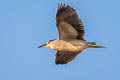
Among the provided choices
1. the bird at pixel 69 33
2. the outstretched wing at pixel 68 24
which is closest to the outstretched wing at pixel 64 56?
the bird at pixel 69 33

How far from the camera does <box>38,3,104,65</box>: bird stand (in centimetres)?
1758

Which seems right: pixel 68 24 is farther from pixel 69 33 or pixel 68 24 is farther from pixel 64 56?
pixel 64 56

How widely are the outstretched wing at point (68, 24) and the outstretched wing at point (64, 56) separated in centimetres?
149

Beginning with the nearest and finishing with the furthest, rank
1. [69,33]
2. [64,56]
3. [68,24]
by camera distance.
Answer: [68,24] < [69,33] < [64,56]

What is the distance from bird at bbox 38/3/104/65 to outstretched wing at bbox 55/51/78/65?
0.98m

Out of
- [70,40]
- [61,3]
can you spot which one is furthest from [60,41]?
[61,3]

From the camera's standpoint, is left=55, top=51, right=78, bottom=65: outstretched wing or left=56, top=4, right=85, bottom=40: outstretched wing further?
left=55, top=51, right=78, bottom=65: outstretched wing

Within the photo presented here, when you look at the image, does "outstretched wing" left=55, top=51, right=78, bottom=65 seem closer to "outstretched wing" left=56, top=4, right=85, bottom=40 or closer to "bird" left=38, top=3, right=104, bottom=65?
"bird" left=38, top=3, right=104, bottom=65

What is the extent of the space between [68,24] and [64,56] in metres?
2.56

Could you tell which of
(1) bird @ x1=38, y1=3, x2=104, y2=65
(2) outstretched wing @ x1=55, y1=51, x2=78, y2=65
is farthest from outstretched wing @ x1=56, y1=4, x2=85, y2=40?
(2) outstretched wing @ x1=55, y1=51, x2=78, y2=65

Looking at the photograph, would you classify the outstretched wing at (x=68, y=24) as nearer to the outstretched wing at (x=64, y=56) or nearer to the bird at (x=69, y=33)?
the bird at (x=69, y=33)

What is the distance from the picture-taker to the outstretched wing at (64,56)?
1961 cm

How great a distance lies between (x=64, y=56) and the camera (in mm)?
19875

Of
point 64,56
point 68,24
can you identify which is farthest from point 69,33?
point 64,56
